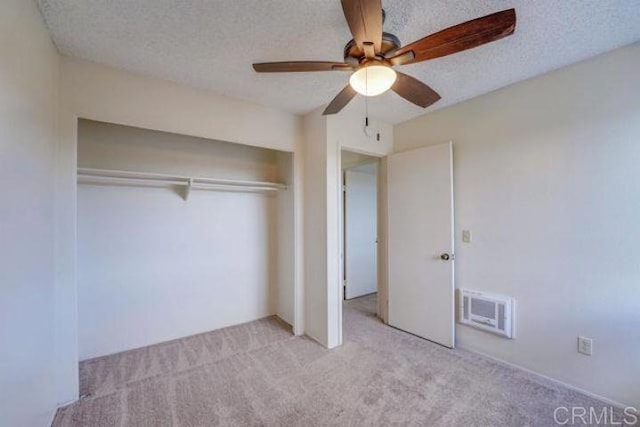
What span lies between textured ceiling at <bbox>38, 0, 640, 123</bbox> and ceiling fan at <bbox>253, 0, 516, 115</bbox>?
297mm

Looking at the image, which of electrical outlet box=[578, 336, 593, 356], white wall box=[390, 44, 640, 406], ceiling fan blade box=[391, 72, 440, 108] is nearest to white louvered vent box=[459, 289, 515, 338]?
white wall box=[390, 44, 640, 406]

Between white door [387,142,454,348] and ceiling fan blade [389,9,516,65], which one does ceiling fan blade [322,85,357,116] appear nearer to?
ceiling fan blade [389,9,516,65]

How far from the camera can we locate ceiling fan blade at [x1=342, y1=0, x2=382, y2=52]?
108cm

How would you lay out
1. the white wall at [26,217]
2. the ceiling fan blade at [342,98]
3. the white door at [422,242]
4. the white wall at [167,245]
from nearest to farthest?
the white wall at [26,217] → the ceiling fan blade at [342,98] → the white wall at [167,245] → the white door at [422,242]

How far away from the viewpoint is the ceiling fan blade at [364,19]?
3.55 ft

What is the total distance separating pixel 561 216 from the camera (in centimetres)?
212

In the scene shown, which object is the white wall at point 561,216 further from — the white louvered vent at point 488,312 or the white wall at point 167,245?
the white wall at point 167,245

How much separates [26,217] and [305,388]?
6.60 ft

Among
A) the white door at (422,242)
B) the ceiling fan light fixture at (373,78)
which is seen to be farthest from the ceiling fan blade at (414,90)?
the white door at (422,242)

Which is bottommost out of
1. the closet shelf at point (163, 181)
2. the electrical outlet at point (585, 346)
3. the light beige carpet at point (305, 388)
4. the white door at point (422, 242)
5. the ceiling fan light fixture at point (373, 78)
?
the light beige carpet at point (305, 388)

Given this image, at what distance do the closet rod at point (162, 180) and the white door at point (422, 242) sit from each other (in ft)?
4.50

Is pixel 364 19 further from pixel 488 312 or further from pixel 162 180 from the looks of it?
pixel 488 312

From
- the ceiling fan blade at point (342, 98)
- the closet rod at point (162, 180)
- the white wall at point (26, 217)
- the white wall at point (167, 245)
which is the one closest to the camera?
the white wall at point (26, 217)

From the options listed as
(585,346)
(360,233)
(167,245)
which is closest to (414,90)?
(585,346)
